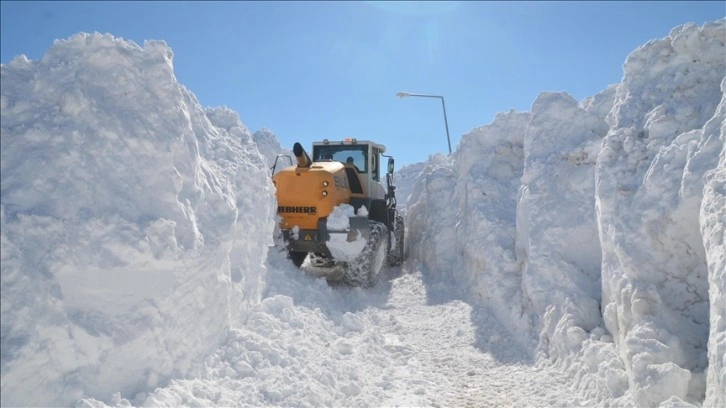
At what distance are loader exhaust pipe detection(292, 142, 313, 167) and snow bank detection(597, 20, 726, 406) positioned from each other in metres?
4.62

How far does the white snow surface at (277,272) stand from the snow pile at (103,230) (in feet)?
0.05

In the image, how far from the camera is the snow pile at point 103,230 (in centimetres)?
337

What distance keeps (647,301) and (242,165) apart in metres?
5.25

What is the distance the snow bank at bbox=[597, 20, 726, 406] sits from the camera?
3983 mm

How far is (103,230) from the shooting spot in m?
3.89

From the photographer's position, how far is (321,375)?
4918 mm

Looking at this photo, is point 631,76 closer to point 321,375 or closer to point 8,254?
point 321,375

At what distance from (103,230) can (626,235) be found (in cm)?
478

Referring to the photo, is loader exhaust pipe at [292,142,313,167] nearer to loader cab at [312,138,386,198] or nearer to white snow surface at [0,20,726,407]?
white snow surface at [0,20,726,407]

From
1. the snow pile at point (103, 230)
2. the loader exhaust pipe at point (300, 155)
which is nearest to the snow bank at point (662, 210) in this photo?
the snow pile at point (103, 230)

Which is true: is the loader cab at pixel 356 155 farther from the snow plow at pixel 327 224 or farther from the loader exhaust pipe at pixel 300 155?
the loader exhaust pipe at pixel 300 155

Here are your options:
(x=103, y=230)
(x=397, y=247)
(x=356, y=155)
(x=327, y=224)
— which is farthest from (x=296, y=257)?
(x=103, y=230)

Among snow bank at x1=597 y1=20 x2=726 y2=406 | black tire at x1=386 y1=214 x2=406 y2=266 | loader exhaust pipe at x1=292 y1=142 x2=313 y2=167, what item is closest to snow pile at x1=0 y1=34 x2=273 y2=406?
loader exhaust pipe at x1=292 y1=142 x2=313 y2=167

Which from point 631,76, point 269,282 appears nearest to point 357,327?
point 269,282
